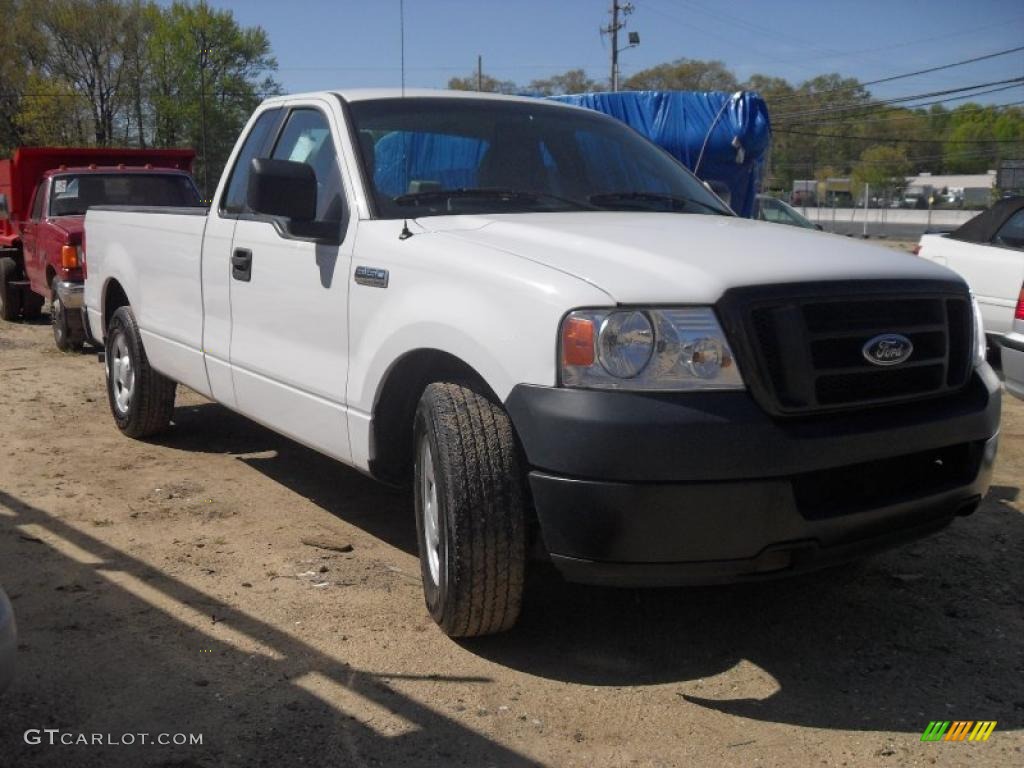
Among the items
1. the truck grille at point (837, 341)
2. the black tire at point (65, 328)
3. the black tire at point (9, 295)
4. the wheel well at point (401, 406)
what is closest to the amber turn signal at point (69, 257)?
the black tire at point (65, 328)

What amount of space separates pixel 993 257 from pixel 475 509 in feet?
23.2

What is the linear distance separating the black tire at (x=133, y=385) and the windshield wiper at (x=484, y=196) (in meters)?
2.75

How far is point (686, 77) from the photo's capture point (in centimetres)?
7838

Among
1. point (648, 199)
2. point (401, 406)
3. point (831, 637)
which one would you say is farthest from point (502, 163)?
point (831, 637)

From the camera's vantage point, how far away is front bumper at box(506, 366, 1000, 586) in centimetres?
304

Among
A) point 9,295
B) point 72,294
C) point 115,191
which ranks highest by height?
point 115,191

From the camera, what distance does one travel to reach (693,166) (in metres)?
11.7

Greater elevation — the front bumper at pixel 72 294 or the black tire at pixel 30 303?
the front bumper at pixel 72 294

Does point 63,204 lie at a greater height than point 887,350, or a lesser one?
greater

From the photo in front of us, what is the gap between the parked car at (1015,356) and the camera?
21.4 ft

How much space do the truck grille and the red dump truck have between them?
26.5 feet

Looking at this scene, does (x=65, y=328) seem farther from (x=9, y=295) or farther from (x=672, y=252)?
(x=672, y=252)

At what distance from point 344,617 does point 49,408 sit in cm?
487

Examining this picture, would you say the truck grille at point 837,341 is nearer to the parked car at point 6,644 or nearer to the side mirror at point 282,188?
the side mirror at point 282,188
